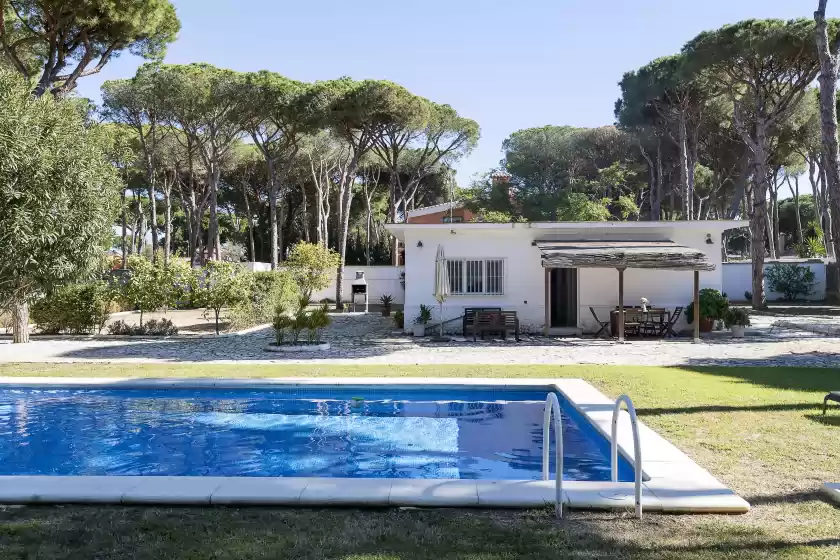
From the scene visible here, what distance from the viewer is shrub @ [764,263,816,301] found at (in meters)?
30.2

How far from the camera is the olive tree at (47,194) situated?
1209cm

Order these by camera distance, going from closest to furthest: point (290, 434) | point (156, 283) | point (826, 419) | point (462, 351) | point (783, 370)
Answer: point (826, 419)
point (290, 434)
point (783, 370)
point (462, 351)
point (156, 283)

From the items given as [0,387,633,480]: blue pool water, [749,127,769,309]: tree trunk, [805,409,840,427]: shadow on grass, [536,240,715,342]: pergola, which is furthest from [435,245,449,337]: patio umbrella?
[749,127,769,309]: tree trunk

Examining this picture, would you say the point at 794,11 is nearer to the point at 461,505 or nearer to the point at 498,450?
the point at 498,450

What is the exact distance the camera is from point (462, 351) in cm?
1484

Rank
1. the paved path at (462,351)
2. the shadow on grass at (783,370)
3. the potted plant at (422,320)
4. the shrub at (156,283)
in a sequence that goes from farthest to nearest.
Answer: the shrub at (156,283), the potted plant at (422,320), the paved path at (462,351), the shadow on grass at (783,370)

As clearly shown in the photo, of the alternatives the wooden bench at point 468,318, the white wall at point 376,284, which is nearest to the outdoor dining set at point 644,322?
the wooden bench at point 468,318

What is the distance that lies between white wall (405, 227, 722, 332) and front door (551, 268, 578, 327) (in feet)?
2.27

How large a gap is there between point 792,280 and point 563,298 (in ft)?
53.9

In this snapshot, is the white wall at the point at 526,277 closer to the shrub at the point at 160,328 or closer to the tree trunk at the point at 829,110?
the tree trunk at the point at 829,110

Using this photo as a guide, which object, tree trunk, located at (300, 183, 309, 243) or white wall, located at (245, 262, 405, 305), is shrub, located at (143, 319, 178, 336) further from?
tree trunk, located at (300, 183, 309, 243)

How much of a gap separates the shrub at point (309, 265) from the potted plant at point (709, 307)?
14729 mm

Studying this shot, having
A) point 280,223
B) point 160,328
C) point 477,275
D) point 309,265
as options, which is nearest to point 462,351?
Answer: point 477,275

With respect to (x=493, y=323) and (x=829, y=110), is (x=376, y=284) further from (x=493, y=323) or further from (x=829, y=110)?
(x=829, y=110)
